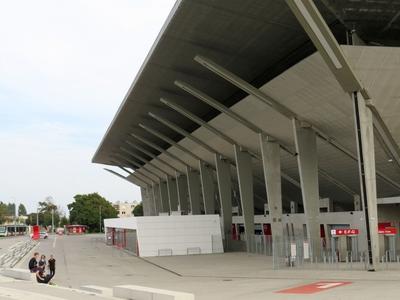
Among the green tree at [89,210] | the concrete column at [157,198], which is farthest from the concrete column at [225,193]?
the green tree at [89,210]

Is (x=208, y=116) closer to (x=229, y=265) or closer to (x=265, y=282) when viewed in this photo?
(x=229, y=265)

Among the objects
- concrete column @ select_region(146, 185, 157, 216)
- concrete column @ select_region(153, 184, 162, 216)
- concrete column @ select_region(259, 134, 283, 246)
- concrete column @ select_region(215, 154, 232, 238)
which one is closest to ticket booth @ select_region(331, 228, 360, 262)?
concrete column @ select_region(259, 134, 283, 246)

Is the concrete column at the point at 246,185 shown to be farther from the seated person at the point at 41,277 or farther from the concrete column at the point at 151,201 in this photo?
the concrete column at the point at 151,201

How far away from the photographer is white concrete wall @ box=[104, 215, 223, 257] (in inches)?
1668

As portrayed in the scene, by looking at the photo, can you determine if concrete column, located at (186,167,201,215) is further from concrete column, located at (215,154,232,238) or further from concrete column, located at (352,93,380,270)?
concrete column, located at (352,93,380,270)

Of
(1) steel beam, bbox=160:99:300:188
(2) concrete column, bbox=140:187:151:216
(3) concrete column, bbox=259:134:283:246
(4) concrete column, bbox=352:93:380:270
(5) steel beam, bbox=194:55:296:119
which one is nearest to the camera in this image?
(4) concrete column, bbox=352:93:380:270

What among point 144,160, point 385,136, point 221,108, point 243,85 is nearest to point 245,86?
point 243,85

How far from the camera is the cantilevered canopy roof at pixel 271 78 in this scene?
1025 inches

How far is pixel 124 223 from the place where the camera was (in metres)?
50.0

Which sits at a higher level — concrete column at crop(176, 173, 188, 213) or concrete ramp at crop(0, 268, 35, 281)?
concrete column at crop(176, 173, 188, 213)

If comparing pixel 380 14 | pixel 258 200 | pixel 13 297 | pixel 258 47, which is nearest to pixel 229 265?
pixel 258 47

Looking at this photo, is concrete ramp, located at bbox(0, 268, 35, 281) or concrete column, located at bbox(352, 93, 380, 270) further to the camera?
concrete column, located at bbox(352, 93, 380, 270)

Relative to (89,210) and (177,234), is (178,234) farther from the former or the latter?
(89,210)

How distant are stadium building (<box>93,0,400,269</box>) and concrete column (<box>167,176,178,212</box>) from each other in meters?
25.1
